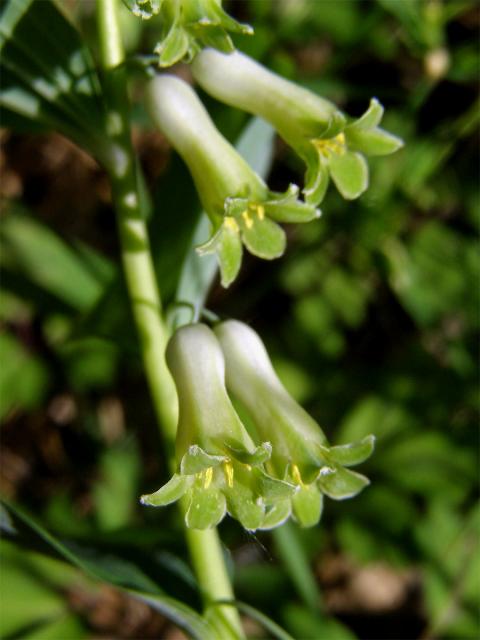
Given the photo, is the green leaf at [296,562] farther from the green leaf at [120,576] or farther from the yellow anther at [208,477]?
the yellow anther at [208,477]

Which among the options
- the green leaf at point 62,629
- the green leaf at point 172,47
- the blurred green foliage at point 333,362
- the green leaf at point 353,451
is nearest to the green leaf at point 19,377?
the blurred green foliage at point 333,362

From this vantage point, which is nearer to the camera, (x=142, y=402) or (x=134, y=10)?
(x=134, y=10)

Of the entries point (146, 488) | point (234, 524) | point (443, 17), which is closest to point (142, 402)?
point (146, 488)

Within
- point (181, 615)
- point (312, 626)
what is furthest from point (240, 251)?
point (312, 626)

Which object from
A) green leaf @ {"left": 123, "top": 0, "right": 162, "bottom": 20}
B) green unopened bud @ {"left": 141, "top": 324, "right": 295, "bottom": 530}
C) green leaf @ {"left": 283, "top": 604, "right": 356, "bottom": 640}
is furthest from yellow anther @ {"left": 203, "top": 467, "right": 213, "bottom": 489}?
green leaf @ {"left": 283, "top": 604, "right": 356, "bottom": 640}

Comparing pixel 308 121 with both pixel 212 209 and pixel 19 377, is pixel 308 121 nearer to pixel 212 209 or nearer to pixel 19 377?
pixel 212 209

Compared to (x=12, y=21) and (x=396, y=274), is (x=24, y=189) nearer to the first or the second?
(x=396, y=274)
